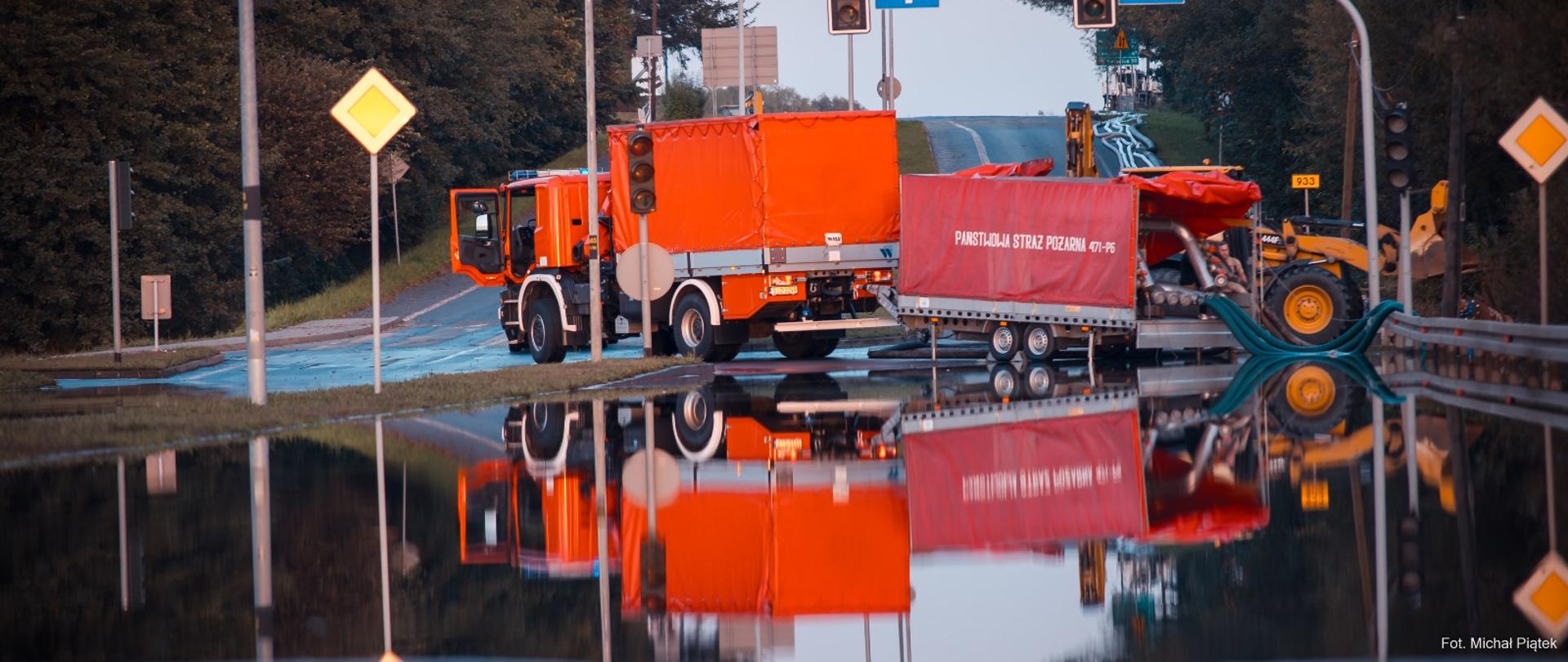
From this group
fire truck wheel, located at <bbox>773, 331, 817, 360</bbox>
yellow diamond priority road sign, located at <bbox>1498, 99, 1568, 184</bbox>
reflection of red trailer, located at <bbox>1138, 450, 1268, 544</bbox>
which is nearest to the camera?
reflection of red trailer, located at <bbox>1138, 450, 1268, 544</bbox>

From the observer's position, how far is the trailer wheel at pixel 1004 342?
26.9m

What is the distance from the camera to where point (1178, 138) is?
7569 cm

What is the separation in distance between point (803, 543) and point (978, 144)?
67.0m

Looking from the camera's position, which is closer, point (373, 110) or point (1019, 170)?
point (373, 110)

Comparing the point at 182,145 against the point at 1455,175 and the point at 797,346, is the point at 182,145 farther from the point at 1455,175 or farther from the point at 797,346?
the point at 1455,175

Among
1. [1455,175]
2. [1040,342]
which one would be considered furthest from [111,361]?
[1455,175]

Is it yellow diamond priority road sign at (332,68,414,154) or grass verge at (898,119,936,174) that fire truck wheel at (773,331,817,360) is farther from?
grass verge at (898,119,936,174)

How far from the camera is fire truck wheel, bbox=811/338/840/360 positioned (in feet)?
101

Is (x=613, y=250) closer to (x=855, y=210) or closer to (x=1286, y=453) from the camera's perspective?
(x=855, y=210)

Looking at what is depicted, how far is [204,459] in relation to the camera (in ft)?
46.8

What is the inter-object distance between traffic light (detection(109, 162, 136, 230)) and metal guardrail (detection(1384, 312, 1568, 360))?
20.5m

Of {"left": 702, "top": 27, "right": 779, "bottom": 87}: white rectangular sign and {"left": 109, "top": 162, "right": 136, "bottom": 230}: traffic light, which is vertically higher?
{"left": 702, "top": 27, "right": 779, "bottom": 87}: white rectangular sign

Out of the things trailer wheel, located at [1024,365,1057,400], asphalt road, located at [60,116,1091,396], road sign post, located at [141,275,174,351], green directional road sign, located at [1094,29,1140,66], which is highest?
green directional road sign, located at [1094,29,1140,66]

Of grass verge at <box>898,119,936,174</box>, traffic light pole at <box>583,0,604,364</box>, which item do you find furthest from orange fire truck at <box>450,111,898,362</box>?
grass verge at <box>898,119,936,174</box>
